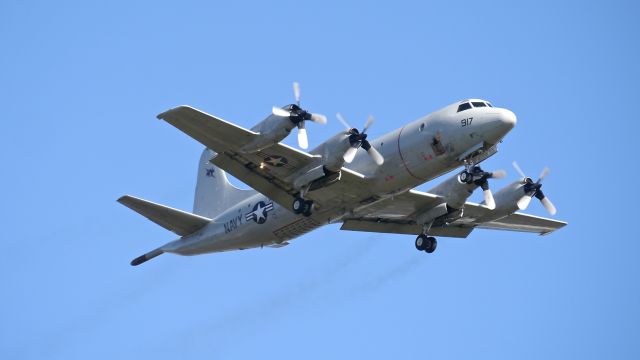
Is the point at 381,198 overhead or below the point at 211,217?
below

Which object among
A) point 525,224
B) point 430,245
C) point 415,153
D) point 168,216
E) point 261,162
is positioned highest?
point 168,216

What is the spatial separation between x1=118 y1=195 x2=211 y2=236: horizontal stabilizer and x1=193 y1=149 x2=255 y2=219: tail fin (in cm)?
153

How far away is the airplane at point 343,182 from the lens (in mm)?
32031

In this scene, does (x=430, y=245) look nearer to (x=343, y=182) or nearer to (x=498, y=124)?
(x=343, y=182)

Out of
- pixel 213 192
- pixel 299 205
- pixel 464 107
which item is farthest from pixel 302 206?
pixel 213 192

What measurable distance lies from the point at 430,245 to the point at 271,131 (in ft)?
30.1

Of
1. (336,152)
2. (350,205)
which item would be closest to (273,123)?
(336,152)

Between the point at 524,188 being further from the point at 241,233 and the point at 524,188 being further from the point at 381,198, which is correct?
the point at 241,233

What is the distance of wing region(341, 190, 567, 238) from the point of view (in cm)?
3684

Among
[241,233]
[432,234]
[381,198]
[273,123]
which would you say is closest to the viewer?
[273,123]

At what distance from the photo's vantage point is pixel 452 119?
32.6 metres

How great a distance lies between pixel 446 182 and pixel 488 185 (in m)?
2.00

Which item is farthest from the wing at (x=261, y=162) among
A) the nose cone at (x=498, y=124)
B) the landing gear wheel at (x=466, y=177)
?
the nose cone at (x=498, y=124)

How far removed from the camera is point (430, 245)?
37469 millimetres
